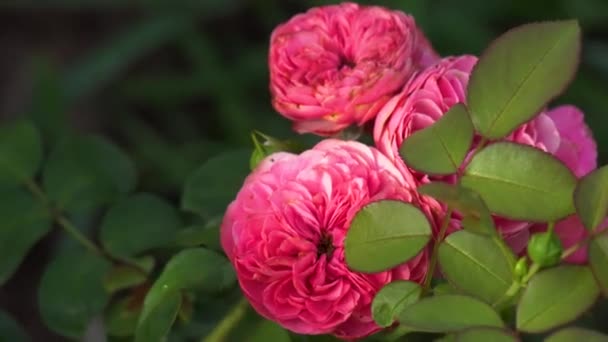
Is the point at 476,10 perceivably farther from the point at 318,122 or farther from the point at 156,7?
the point at 318,122

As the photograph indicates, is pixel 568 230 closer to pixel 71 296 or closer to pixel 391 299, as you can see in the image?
pixel 391 299

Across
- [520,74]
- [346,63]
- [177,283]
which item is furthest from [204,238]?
[520,74]

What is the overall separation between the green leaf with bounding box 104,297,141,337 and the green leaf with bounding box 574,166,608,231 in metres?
0.37

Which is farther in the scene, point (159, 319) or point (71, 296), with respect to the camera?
point (71, 296)

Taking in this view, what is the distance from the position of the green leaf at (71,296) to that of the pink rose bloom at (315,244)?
0.23 metres

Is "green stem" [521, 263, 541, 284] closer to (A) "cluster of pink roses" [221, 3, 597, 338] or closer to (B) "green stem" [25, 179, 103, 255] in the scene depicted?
(A) "cluster of pink roses" [221, 3, 597, 338]

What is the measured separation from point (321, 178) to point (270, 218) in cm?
4

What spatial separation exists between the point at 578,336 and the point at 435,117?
0.59 ft

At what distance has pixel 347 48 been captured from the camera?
0.77 metres

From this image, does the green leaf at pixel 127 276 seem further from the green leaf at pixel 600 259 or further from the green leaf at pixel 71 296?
the green leaf at pixel 600 259

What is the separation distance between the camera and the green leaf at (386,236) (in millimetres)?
655

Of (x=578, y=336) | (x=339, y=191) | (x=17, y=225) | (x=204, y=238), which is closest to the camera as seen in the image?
(x=578, y=336)

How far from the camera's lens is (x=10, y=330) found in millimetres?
894

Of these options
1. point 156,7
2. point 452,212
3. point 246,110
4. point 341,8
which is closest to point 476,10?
point 246,110
